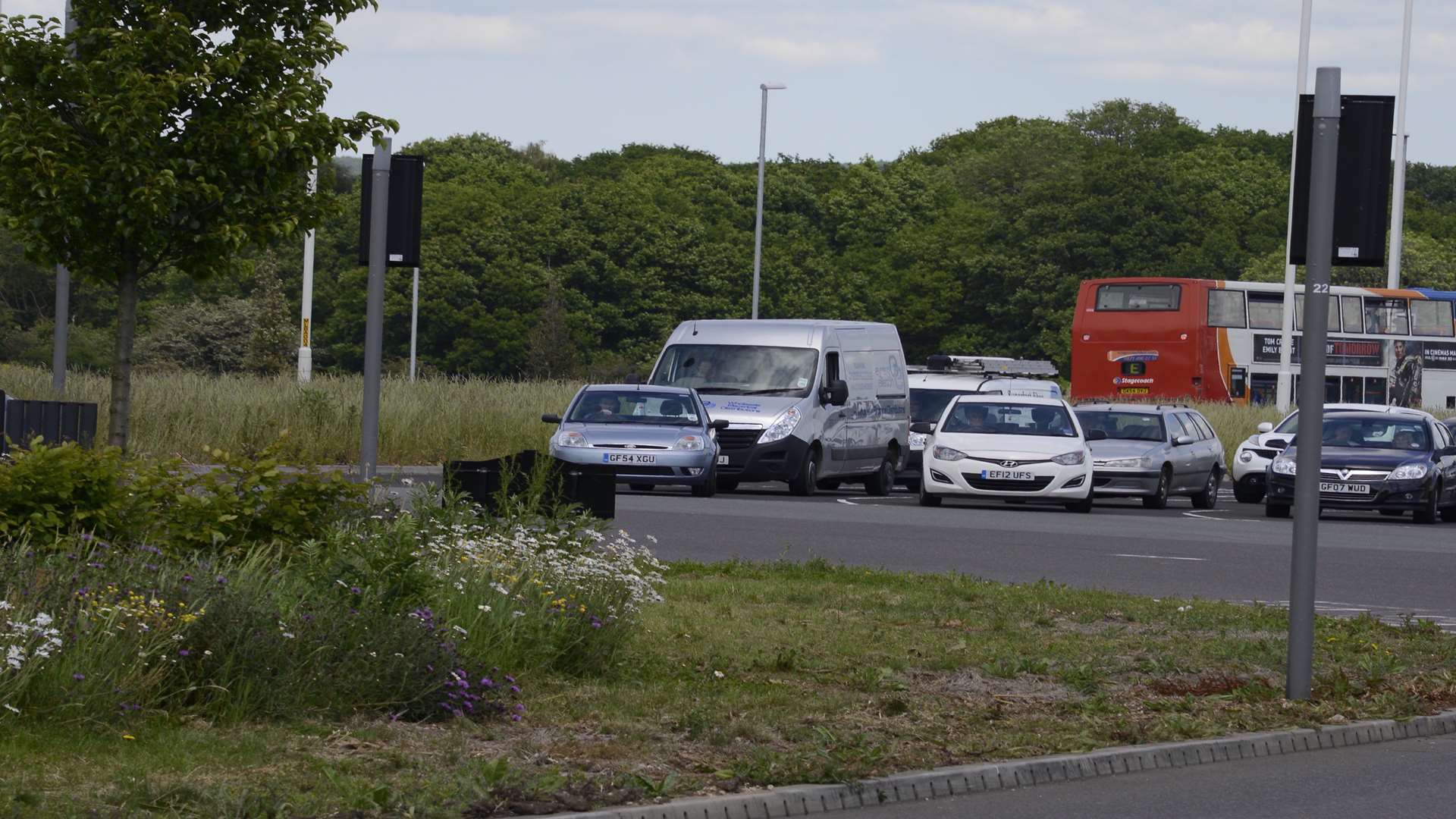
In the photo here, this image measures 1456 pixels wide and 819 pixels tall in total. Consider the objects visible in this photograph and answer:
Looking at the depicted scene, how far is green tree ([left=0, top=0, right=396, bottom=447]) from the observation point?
1722 centimetres

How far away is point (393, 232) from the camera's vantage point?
46.7 ft

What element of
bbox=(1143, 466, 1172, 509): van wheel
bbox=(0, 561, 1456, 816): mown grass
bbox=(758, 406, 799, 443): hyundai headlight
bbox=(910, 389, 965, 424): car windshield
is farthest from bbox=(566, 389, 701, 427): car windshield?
bbox=(0, 561, 1456, 816): mown grass

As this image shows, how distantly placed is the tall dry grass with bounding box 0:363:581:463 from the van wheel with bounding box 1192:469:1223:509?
1026 centimetres

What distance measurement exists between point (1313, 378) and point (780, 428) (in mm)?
18300

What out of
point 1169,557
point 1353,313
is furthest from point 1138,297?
point 1169,557

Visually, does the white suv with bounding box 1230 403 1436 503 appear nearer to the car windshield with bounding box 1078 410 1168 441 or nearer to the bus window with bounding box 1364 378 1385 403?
the car windshield with bounding box 1078 410 1168 441

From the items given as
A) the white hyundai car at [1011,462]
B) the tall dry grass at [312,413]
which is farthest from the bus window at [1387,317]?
the white hyundai car at [1011,462]

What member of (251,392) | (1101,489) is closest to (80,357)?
(251,392)

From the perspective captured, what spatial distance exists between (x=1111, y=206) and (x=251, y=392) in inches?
2273

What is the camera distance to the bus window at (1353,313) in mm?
48844

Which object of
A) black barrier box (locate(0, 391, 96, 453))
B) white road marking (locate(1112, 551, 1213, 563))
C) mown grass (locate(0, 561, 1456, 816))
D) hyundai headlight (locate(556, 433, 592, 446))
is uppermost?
black barrier box (locate(0, 391, 96, 453))

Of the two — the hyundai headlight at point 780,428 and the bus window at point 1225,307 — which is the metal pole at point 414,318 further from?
the hyundai headlight at point 780,428

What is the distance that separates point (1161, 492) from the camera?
94.6 ft

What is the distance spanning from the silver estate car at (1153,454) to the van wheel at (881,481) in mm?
2934
